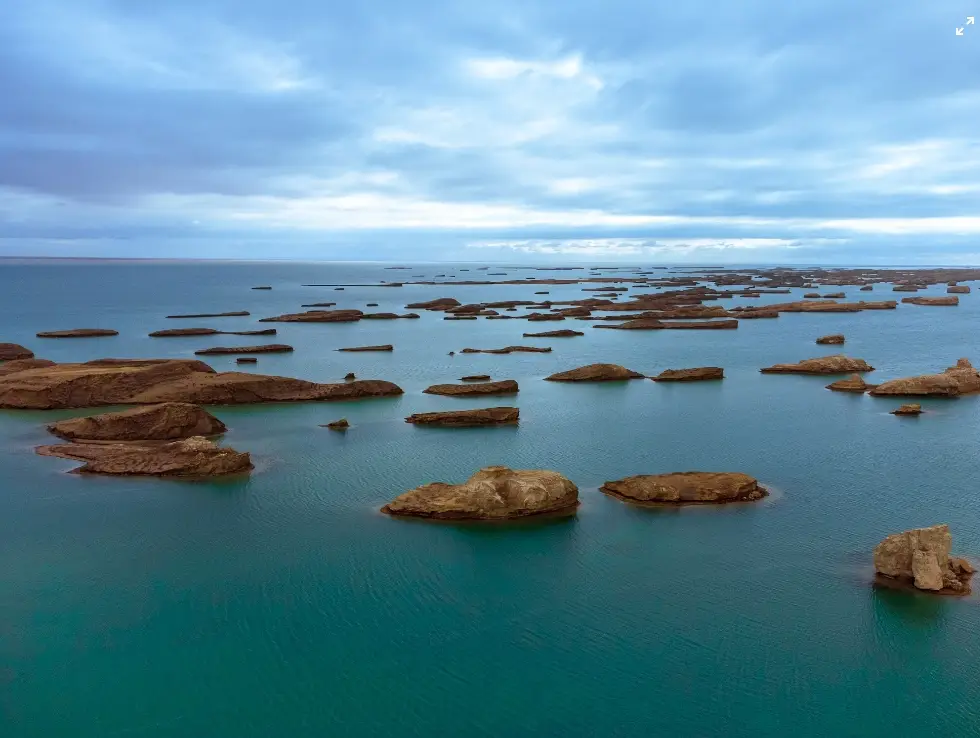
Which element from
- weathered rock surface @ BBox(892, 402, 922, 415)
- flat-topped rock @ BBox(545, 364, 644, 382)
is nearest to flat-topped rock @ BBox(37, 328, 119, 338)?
flat-topped rock @ BBox(545, 364, 644, 382)

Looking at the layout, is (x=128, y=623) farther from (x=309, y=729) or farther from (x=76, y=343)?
(x=76, y=343)

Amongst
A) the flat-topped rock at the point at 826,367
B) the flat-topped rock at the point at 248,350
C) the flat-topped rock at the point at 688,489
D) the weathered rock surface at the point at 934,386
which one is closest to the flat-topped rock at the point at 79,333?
the flat-topped rock at the point at 248,350

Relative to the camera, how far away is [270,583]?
18047 mm

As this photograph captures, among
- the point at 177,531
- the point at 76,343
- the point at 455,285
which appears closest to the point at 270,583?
the point at 177,531

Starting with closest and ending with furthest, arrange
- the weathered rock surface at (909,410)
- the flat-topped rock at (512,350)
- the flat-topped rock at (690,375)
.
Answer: the weathered rock surface at (909,410)
the flat-topped rock at (690,375)
the flat-topped rock at (512,350)

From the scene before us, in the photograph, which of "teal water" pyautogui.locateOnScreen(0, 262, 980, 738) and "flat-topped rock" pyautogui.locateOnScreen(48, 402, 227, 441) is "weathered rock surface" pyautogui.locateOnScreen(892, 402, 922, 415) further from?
"flat-topped rock" pyautogui.locateOnScreen(48, 402, 227, 441)

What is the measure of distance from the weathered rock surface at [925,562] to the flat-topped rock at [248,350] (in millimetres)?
48731

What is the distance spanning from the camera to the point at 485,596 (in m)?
17.3

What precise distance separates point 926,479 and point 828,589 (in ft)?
35.7

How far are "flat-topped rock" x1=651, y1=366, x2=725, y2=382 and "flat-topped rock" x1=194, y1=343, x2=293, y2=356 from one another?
95.4 ft

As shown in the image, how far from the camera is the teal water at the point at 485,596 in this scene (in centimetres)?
1334

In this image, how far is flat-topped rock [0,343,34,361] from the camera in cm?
5462

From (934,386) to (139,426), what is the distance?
37.7 metres

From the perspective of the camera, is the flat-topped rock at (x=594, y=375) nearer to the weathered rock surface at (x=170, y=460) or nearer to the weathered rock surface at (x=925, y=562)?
the weathered rock surface at (x=170, y=460)
